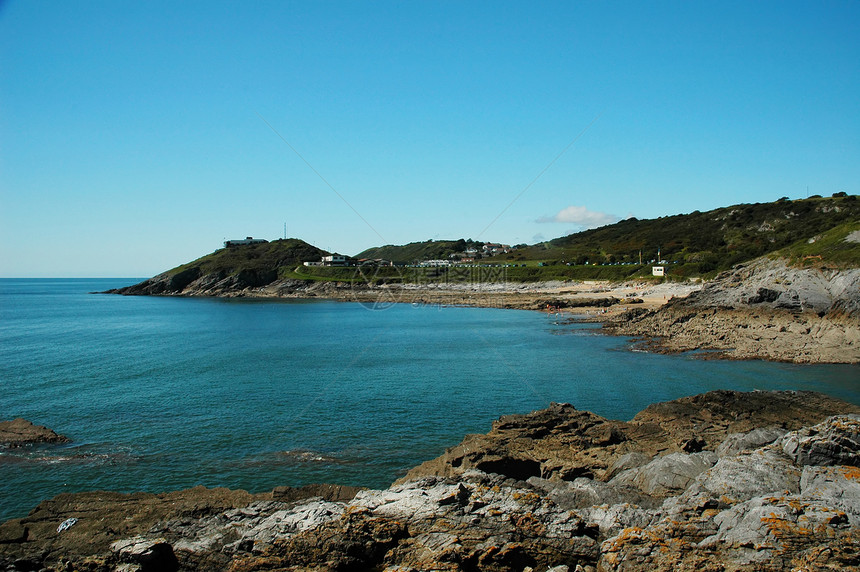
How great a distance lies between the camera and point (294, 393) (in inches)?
1059

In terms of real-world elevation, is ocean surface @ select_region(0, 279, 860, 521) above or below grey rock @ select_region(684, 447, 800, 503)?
below

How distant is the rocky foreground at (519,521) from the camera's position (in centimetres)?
693

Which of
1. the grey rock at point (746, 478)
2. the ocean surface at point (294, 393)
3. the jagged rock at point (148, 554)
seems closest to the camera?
the jagged rock at point (148, 554)

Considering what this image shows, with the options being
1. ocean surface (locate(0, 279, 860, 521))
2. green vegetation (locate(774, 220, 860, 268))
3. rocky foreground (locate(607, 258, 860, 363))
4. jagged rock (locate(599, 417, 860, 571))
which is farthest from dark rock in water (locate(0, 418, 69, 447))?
green vegetation (locate(774, 220, 860, 268))

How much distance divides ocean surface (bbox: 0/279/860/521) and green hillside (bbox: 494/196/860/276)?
5110 cm

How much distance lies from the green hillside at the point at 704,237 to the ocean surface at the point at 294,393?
2012 inches

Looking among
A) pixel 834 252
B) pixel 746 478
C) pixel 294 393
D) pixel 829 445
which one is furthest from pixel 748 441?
pixel 834 252

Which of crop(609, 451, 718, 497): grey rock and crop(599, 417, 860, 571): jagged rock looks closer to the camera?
crop(599, 417, 860, 571): jagged rock

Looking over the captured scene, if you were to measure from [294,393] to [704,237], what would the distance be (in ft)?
375

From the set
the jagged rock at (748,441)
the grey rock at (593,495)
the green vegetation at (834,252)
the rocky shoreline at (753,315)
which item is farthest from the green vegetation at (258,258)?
the grey rock at (593,495)

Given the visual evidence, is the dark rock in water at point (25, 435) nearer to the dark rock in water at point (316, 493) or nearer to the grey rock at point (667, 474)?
the dark rock in water at point (316, 493)

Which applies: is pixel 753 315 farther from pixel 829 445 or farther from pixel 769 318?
pixel 829 445

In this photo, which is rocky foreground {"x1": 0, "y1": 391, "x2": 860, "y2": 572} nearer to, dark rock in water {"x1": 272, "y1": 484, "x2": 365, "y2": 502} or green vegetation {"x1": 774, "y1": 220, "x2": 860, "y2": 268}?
dark rock in water {"x1": 272, "y1": 484, "x2": 365, "y2": 502}

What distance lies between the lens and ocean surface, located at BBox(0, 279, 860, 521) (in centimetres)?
1659
